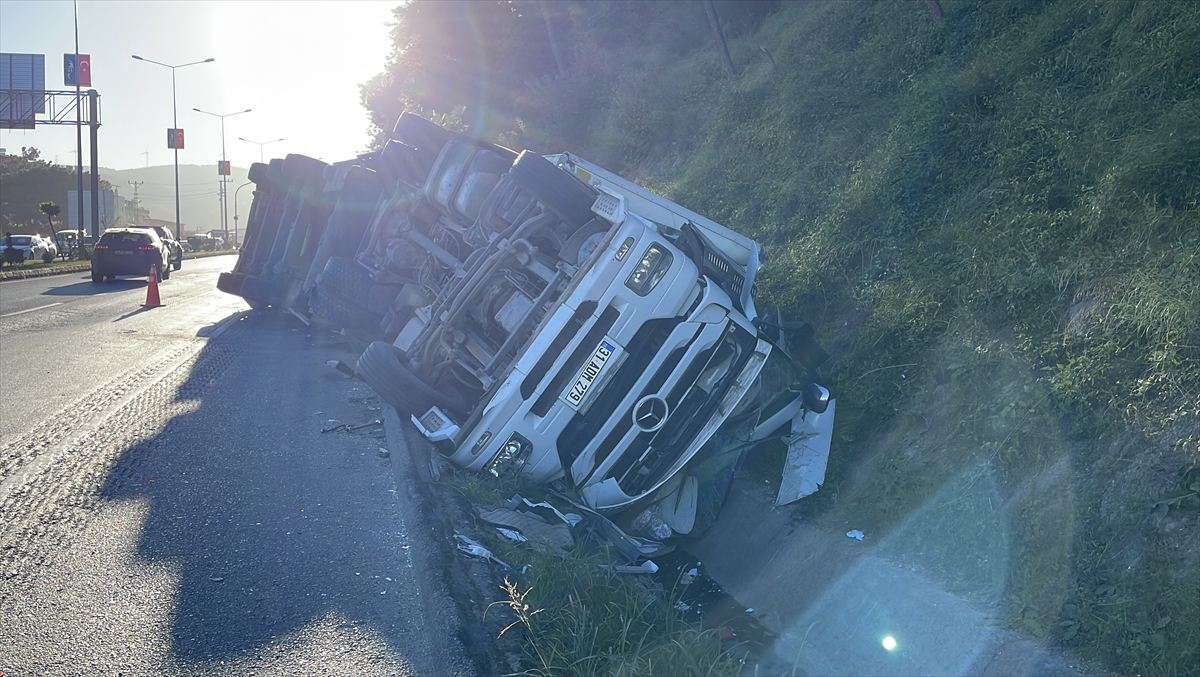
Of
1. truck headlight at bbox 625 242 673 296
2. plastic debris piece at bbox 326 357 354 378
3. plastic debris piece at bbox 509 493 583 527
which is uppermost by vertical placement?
truck headlight at bbox 625 242 673 296

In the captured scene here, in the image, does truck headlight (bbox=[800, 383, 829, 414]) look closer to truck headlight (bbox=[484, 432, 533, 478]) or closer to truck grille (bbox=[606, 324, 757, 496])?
truck grille (bbox=[606, 324, 757, 496])

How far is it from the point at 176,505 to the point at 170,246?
90.0 ft

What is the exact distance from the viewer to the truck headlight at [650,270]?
5.85m

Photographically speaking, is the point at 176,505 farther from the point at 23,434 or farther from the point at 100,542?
the point at 23,434

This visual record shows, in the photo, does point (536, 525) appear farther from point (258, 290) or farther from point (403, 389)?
point (258, 290)

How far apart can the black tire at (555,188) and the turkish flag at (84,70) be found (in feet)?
128

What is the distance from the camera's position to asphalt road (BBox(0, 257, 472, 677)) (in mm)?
3932

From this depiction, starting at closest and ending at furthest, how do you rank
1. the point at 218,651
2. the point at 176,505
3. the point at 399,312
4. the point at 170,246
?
1. the point at 218,651
2. the point at 176,505
3. the point at 399,312
4. the point at 170,246

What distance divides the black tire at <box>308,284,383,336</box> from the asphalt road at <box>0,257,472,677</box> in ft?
2.43

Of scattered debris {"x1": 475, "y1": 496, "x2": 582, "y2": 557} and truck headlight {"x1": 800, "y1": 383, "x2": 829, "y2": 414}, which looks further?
truck headlight {"x1": 800, "y1": 383, "x2": 829, "y2": 414}

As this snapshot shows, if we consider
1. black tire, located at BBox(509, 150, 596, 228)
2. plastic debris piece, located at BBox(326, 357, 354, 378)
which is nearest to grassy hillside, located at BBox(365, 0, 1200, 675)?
black tire, located at BBox(509, 150, 596, 228)

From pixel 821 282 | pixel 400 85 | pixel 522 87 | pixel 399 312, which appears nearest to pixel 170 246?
pixel 400 85

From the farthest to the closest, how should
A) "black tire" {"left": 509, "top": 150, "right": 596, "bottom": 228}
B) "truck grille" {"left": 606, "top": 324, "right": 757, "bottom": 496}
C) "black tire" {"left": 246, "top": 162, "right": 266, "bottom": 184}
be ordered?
"black tire" {"left": 246, "top": 162, "right": 266, "bottom": 184}, "black tire" {"left": 509, "top": 150, "right": 596, "bottom": 228}, "truck grille" {"left": 606, "top": 324, "right": 757, "bottom": 496}

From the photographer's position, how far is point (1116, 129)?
7.07 metres
